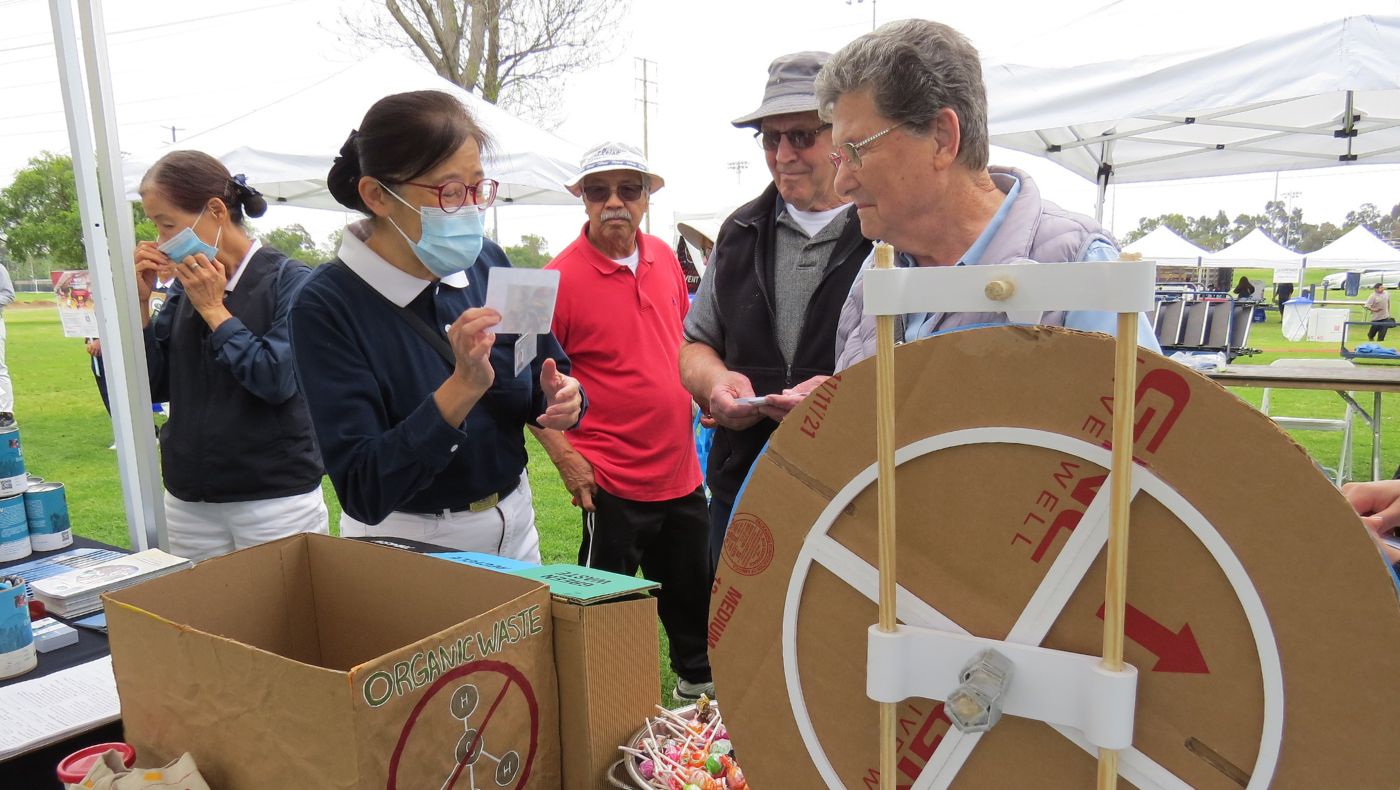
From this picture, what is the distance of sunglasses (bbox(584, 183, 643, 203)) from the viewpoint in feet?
9.03

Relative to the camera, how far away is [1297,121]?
565 cm

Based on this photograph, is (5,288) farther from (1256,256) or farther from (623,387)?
(1256,256)

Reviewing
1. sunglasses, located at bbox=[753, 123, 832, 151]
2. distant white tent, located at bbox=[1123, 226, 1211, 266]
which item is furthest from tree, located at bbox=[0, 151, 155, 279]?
distant white tent, located at bbox=[1123, 226, 1211, 266]

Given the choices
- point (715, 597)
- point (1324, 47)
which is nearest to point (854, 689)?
point (715, 597)

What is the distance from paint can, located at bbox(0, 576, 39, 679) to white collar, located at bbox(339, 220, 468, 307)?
73 cm

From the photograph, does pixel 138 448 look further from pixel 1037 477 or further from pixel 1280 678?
pixel 1280 678

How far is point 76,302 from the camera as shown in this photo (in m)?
2.19

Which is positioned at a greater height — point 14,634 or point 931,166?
point 931,166

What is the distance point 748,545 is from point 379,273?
1.16m

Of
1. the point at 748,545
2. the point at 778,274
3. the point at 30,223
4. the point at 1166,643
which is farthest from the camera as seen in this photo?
the point at 30,223

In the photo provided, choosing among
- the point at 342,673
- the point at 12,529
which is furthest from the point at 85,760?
the point at 12,529

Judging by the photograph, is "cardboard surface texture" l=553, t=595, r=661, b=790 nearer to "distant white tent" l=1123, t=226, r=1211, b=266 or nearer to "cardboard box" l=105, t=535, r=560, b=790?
"cardboard box" l=105, t=535, r=560, b=790

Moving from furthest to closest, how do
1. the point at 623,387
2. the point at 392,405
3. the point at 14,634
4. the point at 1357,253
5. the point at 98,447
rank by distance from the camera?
the point at 1357,253 < the point at 98,447 < the point at 623,387 < the point at 392,405 < the point at 14,634

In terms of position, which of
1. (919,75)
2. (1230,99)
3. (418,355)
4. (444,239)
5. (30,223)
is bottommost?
(418,355)
